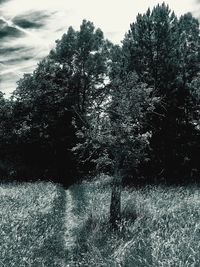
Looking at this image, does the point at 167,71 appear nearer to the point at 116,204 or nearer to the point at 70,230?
the point at 116,204

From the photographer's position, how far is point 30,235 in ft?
36.0

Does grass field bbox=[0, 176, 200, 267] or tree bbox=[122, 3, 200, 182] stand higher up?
tree bbox=[122, 3, 200, 182]

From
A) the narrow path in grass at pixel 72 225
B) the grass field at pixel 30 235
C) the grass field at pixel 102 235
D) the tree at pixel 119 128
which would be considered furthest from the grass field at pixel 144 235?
the tree at pixel 119 128

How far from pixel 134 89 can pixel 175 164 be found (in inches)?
532

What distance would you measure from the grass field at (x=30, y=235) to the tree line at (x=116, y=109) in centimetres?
291

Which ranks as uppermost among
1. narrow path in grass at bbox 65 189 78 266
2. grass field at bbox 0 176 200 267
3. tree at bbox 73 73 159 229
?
tree at bbox 73 73 159 229

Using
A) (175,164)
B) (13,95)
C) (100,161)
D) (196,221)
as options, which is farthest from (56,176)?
(196,221)

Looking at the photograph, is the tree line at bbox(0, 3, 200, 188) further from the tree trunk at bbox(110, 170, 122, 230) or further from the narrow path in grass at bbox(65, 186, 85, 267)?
the narrow path in grass at bbox(65, 186, 85, 267)

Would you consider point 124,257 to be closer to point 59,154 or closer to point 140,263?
point 140,263

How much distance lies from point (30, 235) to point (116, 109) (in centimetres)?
601

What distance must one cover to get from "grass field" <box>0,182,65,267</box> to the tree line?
2.91m

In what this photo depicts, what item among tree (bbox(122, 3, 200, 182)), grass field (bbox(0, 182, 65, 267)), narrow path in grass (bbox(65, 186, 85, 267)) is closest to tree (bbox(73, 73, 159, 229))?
narrow path in grass (bbox(65, 186, 85, 267))

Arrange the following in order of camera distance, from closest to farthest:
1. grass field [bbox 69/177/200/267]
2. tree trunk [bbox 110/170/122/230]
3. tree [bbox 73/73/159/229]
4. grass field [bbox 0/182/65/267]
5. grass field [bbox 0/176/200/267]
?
grass field [bbox 69/177/200/267] < grass field [bbox 0/176/200/267] < grass field [bbox 0/182/65/267] < tree trunk [bbox 110/170/122/230] < tree [bbox 73/73/159/229]

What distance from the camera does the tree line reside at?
1470 cm
